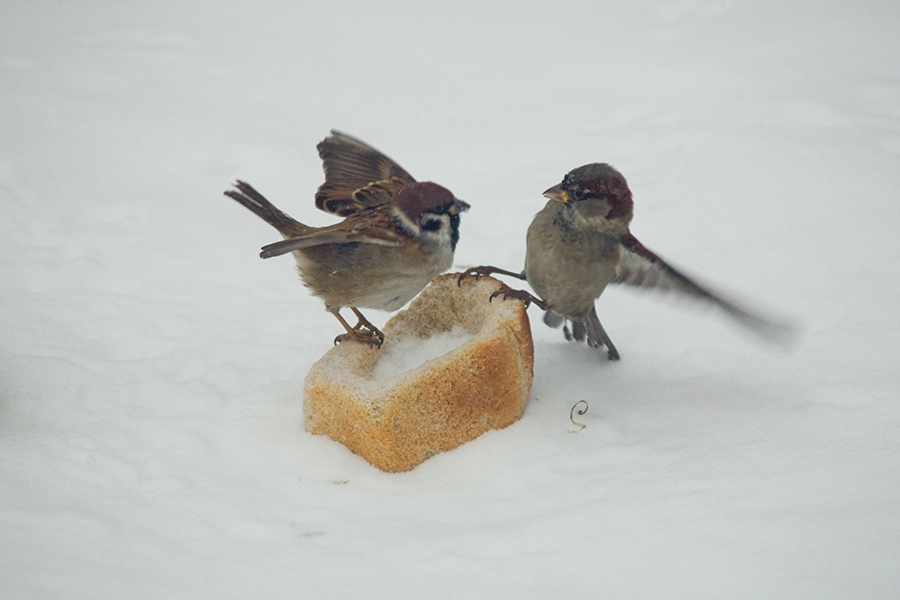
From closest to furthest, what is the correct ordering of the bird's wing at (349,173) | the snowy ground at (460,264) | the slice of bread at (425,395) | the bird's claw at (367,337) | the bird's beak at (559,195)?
the snowy ground at (460,264)
the slice of bread at (425,395)
the bird's beak at (559,195)
the bird's claw at (367,337)
the bird's wing at (349,173)

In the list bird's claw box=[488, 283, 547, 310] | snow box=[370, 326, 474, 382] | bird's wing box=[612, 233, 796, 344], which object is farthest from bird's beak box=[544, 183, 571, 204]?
snow box=[370, 326, 474, 382]

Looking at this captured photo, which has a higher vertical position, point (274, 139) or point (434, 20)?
point (434, 20)

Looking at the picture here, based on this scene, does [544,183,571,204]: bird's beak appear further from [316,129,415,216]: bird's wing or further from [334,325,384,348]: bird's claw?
[334,325,384,348]: bird's claw

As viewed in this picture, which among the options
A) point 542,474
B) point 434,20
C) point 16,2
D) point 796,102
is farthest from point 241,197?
point 16,2

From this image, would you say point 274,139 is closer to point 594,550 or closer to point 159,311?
point 159,311

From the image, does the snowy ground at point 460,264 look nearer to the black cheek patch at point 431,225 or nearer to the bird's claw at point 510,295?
the bird's claw at point 510,295

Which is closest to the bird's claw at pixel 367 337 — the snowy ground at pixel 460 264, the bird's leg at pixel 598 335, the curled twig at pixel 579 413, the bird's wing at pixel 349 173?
the snowy ground at pixel 460 264
